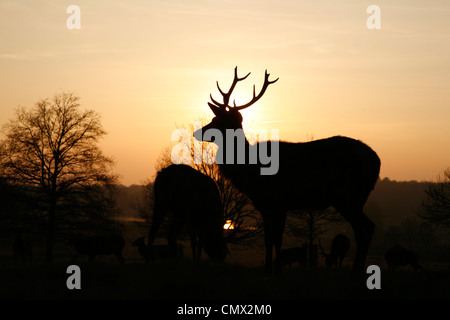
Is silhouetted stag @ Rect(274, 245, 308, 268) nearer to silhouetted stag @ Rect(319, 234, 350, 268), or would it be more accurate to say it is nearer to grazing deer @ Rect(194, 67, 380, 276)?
silhouetted stag @ Rect(319, 234, 350, 268)

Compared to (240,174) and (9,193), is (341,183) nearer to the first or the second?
(240,174)

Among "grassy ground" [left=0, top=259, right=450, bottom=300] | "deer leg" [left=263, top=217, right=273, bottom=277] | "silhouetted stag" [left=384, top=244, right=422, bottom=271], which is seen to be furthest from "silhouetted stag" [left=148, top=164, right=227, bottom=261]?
"silhouetted stag" [left=384, top=244, right=422, bottom=271]

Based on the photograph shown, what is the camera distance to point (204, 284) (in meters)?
8.88

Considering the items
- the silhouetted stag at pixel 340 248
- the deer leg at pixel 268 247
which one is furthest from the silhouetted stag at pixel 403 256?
the deer leg at pixel 268 247

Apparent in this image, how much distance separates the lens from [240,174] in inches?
437

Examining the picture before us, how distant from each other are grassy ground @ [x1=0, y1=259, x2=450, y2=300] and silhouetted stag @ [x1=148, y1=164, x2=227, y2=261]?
101 inches

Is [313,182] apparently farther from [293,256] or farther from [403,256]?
[293,256]

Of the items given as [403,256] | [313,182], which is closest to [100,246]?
[403,256]

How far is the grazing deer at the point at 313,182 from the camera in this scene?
10125 mm

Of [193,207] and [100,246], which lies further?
[100,246]

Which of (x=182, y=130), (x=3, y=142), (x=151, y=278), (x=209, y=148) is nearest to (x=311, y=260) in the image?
(x=209, y=148)

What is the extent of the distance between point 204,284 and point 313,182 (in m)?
3.23

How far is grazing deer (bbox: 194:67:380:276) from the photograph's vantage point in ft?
33.2
